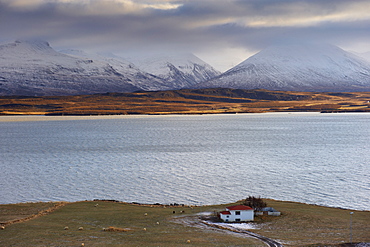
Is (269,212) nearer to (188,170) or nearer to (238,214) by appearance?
(238,214)

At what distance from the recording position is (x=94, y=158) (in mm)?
83062

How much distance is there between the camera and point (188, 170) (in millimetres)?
68500

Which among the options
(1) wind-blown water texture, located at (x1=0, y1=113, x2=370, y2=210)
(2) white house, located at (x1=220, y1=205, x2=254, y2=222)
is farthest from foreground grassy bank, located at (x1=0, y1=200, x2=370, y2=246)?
A: (1) wind-blown water texture, located at (x1=0, y1=113, x2=370, y2=210)

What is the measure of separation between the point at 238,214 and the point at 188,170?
27.7 metres

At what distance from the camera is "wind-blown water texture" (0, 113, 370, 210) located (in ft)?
175

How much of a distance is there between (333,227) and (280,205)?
27.2 ft

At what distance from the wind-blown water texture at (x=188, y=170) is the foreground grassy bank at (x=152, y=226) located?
5674 millimetres

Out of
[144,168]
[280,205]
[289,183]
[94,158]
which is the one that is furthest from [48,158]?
[280,205]

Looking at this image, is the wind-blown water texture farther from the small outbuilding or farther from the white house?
the white house

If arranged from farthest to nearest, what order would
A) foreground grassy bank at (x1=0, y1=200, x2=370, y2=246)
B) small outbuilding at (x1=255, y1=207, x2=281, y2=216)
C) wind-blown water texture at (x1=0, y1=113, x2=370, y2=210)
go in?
wind-blown water texture at (x1=0, y1=113, x2=370, y2=210), small outbuilding at (x1=255, y1=207, x2=281, y2=216), foreground grassy bank at (x1=0, y1=200, x2=370, y2=246)

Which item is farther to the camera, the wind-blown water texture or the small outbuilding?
the wind-blown water texture

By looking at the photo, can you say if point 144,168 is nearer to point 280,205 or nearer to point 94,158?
point 94,158

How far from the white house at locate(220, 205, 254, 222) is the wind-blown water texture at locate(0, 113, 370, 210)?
29.7 ft

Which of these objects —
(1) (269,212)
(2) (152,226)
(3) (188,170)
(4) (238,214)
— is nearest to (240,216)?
(4) (238,214)
